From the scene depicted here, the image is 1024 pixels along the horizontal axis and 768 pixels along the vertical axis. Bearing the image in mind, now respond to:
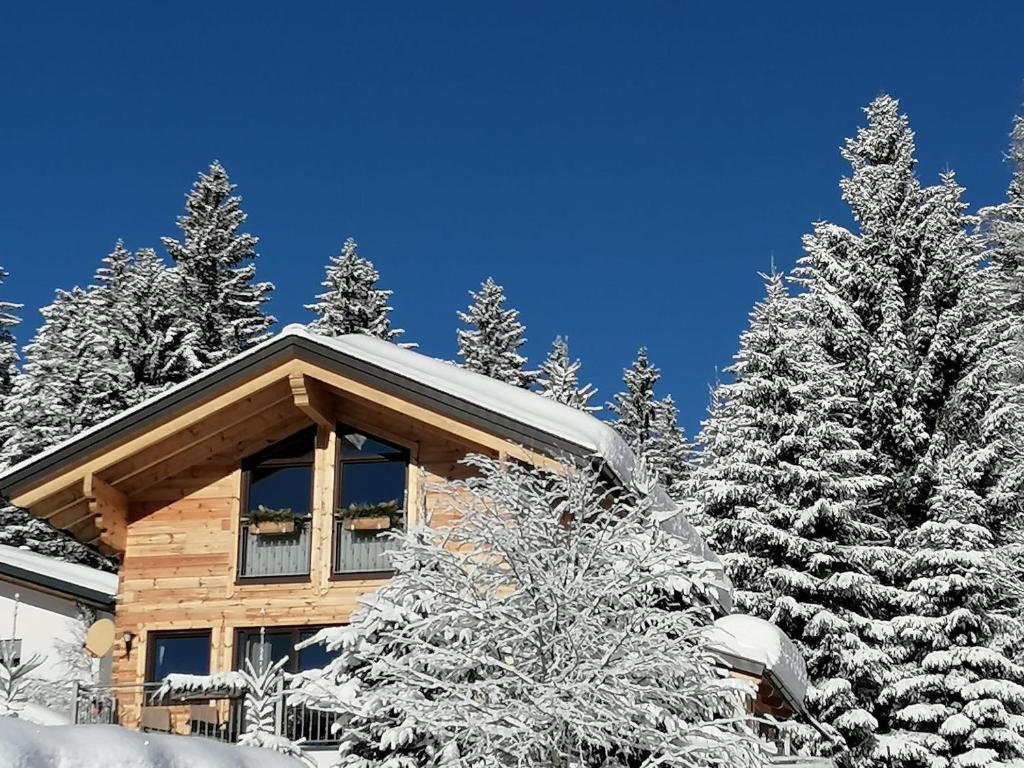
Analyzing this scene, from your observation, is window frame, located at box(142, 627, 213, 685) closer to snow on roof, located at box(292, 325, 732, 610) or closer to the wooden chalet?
the wooden chalet

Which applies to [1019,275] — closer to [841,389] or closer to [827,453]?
[841,389]

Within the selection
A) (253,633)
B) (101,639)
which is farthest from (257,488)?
(101,639)

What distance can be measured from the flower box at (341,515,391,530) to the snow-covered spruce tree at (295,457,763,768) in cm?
599

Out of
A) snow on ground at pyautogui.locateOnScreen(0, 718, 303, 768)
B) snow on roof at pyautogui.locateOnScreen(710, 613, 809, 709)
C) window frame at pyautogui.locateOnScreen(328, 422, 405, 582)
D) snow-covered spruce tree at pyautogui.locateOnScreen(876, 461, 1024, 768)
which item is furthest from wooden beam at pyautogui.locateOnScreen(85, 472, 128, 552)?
snow-covered spruce tree at pyautogui.locateOnScreen(876, 461, 1024, 768)

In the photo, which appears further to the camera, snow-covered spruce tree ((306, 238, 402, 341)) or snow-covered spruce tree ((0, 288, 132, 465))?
snow-covered spruce tree ((306, 238, 402, 341))

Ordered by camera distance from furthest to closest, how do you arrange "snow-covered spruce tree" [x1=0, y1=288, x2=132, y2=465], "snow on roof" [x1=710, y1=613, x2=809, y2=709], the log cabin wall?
"snow-covered spruce tree" [x1=0, y1=288, x2=132, y2=465] → the log cabin wall → "snow on roof" [x1=710, y1=613, x2=809, y2=709]

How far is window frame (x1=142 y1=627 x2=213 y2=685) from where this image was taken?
63.2ft

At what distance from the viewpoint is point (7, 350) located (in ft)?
159

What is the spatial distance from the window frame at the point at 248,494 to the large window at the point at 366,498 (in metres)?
0.45

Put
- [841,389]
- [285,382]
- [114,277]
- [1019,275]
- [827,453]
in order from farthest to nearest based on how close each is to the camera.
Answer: [114,277]
[1019,275]
[841,389]
[827,453]
[285,382]

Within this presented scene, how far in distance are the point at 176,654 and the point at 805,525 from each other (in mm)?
12918

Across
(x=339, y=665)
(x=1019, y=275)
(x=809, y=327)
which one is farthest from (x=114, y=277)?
(x=339, y=665)

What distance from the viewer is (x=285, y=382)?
19281mm

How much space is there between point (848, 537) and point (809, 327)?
599 cm
